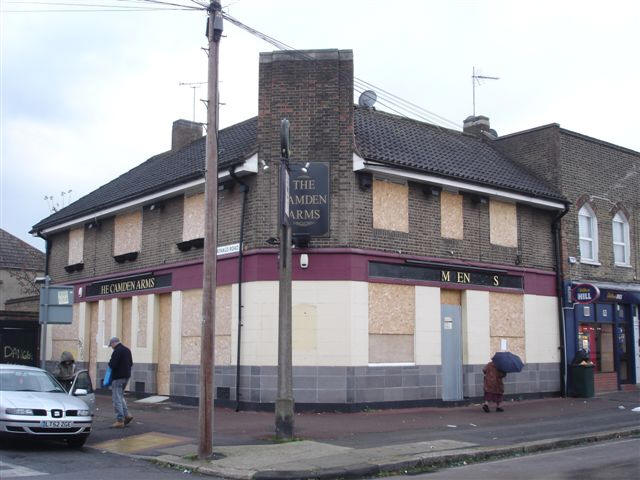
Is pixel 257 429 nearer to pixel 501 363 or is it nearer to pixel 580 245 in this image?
pixel 501 363

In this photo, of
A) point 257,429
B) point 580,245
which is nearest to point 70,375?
point 257,429

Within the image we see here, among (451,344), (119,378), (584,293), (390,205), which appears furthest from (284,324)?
(584,293)

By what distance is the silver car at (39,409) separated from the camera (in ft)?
37.4

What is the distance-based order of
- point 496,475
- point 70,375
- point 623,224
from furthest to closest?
point 623,224 → point 70,375 → point 496,475

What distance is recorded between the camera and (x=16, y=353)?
26.9 metres

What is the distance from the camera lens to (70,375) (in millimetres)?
16359

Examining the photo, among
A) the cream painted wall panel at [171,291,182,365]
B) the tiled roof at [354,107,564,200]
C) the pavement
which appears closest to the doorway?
the pavement

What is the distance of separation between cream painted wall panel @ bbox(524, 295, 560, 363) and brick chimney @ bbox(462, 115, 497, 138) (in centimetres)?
707

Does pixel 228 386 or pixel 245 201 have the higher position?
pixel 245 201

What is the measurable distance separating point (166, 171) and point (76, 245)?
4865 mm

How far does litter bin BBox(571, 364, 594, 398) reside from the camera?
69.6 feet

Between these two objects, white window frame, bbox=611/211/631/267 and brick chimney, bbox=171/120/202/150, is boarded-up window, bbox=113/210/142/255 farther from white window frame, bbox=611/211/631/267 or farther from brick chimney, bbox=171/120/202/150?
white window frame, bbox=611/211/631/267

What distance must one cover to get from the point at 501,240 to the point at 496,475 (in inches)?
452

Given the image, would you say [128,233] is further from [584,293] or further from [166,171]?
[584,293]
